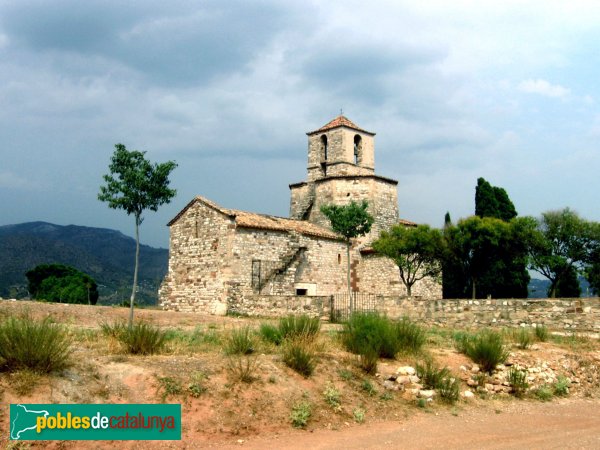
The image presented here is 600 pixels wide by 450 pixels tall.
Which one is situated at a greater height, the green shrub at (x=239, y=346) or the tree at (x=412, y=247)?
the tree at (x=412, y=247)

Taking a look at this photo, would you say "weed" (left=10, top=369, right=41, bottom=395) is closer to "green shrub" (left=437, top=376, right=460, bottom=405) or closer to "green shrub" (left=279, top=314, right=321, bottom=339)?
"green shrub" (left=279, top=314, right=321, bottom=339)

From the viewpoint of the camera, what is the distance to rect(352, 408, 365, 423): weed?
29.8ft

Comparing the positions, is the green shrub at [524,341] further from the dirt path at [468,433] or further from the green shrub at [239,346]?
the green shrub at [239,346]

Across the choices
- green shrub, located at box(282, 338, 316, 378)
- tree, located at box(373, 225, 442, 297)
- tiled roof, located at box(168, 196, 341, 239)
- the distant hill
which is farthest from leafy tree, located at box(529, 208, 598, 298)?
the distant hill

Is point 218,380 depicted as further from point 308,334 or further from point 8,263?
point 8,263

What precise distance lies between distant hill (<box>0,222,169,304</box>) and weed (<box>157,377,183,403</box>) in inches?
1290

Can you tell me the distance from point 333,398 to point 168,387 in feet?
9.48

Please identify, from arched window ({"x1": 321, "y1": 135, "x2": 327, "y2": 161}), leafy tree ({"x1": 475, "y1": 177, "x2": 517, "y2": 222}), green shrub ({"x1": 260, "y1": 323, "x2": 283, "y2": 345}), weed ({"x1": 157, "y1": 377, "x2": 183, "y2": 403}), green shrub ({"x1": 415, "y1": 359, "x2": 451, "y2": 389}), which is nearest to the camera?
weed ({"x1": 157, "y1": 377, "x2": 183, "y2": 403})

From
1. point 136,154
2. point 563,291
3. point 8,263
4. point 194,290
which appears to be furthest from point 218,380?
point 8,263

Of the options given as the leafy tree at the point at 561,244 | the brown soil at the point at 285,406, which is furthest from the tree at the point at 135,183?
the leafy tree at the point at 561,244

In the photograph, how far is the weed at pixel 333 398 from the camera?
30.3ft

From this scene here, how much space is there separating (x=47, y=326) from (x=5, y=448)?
88.9 inches

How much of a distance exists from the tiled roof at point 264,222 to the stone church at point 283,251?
0.05m

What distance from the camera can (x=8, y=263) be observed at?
93875 mm
